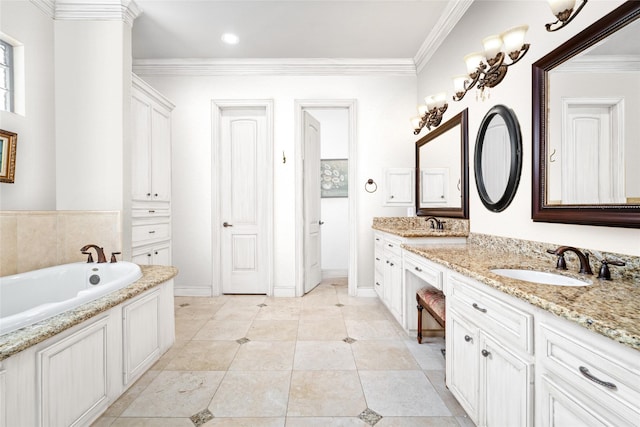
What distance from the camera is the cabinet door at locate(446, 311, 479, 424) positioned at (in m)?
1.40

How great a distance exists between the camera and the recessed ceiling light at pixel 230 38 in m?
3.18

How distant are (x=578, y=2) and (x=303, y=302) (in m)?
3.40

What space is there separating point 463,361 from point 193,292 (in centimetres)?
336

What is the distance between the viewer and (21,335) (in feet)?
3.84

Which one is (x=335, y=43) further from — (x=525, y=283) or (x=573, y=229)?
(x=525, y=283)

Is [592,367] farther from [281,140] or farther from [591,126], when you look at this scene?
[281,140]

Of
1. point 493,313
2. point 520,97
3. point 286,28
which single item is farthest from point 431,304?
point 286,28

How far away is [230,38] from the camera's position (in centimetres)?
323

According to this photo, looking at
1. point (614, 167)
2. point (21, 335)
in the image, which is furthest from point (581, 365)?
point (21, 335)

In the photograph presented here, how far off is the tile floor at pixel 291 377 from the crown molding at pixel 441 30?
290cm

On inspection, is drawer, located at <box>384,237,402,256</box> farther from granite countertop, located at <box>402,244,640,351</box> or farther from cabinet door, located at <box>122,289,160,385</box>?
cabinet door, located at <box>122,289,160,385</box>

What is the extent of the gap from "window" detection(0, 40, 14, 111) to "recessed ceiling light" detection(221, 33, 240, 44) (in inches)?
69.4

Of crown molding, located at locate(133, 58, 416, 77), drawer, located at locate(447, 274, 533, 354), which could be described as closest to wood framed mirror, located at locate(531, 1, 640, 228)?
drawer, located at locate(447, 274, 533, 354)

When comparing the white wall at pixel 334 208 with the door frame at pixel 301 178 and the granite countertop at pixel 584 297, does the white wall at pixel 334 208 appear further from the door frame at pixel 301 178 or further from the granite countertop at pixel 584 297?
the granite countertop at pixel 584 297
